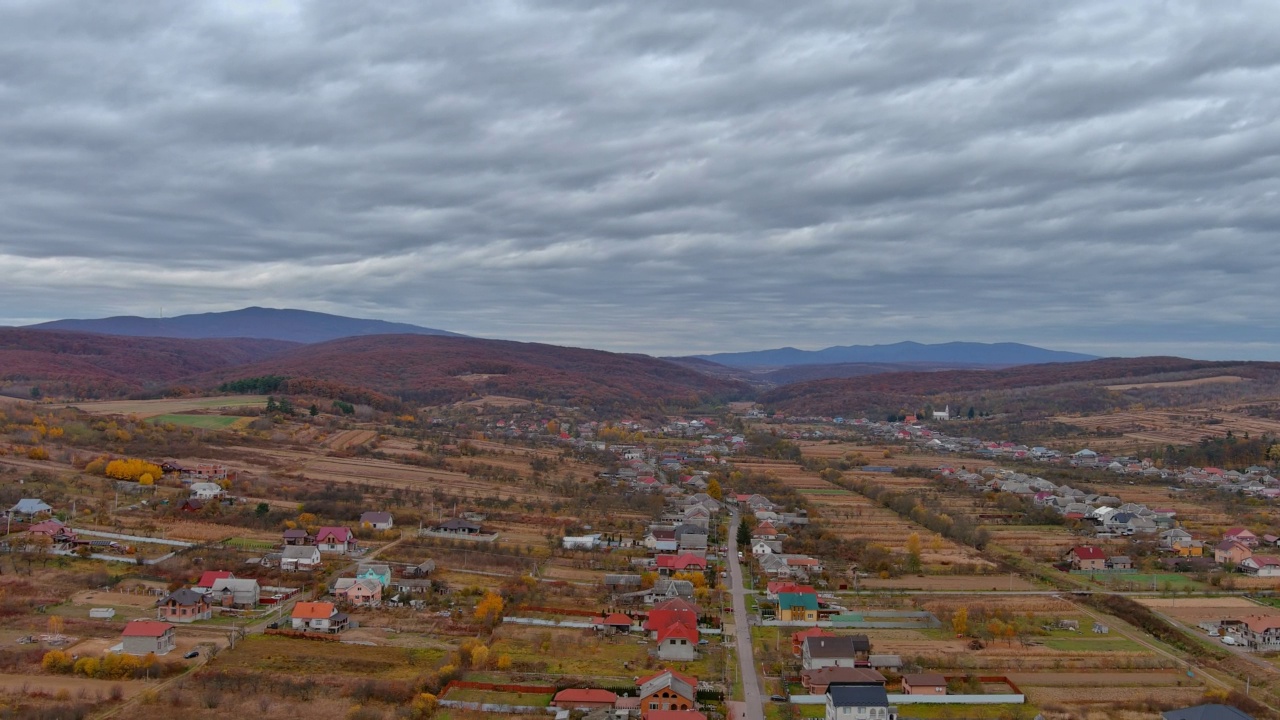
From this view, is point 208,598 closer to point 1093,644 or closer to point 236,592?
point 236,592

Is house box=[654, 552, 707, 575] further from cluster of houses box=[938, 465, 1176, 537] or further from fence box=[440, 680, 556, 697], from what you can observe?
cluster of houses box=[938, 465, 1176, 537]

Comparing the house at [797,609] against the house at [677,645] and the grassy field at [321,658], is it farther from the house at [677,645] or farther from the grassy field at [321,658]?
the grassy field at [321,658]

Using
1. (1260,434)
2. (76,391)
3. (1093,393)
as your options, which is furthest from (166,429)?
(1093,393)

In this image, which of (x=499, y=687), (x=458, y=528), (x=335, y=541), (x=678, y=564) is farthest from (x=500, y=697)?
(x=458, y=528)

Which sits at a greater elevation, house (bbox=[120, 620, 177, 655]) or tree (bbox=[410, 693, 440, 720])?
house (bbox=[120, 620, 177, 655])

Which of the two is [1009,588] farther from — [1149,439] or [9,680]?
[1149,439]

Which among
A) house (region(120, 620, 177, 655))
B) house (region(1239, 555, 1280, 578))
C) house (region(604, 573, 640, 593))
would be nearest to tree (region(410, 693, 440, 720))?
house (region(120, 620, 177, 655))

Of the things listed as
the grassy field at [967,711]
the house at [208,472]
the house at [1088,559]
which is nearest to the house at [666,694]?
the grassy field at [967,711]
